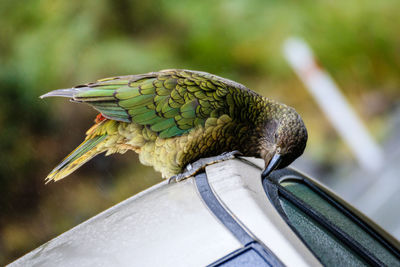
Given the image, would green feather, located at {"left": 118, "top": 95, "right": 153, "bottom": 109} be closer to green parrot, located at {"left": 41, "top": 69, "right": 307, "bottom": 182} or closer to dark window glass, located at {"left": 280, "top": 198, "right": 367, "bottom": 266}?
green parrot, located at {"left": 41, "top": 69, "right": 307, "bottom": 182}

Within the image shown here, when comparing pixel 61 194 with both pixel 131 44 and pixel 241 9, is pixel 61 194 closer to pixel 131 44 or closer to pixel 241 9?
pixel 131 44

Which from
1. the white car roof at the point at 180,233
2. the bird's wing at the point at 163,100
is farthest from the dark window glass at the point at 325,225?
the bird's wing at the point at 163,100

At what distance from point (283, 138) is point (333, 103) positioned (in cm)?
560

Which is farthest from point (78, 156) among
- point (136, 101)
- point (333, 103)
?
point (333, 103)

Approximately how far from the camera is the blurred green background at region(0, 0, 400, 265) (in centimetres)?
707

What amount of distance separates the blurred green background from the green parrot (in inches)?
167

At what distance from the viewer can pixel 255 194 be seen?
1.81m

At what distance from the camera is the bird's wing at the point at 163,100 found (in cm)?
295

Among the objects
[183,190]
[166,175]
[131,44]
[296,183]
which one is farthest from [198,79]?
[131,44]

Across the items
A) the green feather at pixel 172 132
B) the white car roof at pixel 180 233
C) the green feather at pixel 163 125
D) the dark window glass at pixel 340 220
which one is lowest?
the dark window glass at pixel 340 220

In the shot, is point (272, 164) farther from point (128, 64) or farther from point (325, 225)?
point (128, 64)

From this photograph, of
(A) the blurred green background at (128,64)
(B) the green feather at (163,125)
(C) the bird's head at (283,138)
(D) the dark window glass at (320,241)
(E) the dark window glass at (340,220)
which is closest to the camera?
(D) the dark window glass at (320,241)

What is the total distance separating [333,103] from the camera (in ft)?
27.1

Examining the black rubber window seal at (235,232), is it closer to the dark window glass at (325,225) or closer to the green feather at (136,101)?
the dark window glass at (325,225)
